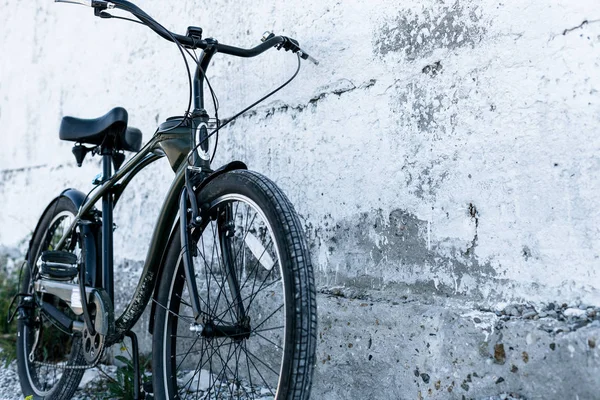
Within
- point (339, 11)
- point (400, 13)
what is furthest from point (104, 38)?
point (400, 13)

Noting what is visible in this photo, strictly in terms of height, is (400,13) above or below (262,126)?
above

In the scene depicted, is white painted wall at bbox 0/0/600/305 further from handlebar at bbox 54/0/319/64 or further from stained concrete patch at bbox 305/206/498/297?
handlebar at bbox 54/0/319/64

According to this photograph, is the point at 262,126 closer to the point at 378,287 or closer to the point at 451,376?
the point at 378,287

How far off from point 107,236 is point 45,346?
3.86 ft

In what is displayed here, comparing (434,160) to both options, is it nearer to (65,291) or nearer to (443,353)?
(443,353)

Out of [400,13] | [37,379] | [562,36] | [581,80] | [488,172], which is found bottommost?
[37,379]

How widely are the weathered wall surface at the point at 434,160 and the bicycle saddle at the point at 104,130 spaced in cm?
52

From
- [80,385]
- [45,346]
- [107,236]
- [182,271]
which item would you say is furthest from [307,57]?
[45,346]

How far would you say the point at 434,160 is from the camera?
2.30 m

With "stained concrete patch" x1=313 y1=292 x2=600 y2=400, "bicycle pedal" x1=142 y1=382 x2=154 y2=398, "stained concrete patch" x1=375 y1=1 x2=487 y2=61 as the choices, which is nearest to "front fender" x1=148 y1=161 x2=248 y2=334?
"bicycle pedal" x1=142 y1=382 x2=154 y2=398

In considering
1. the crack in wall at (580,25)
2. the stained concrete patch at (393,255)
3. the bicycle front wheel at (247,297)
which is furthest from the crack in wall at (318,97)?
the crack in wall at (580,25)

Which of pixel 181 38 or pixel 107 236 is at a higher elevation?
pixel 181 38

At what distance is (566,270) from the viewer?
6.29ft

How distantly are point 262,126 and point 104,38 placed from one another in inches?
66.6
